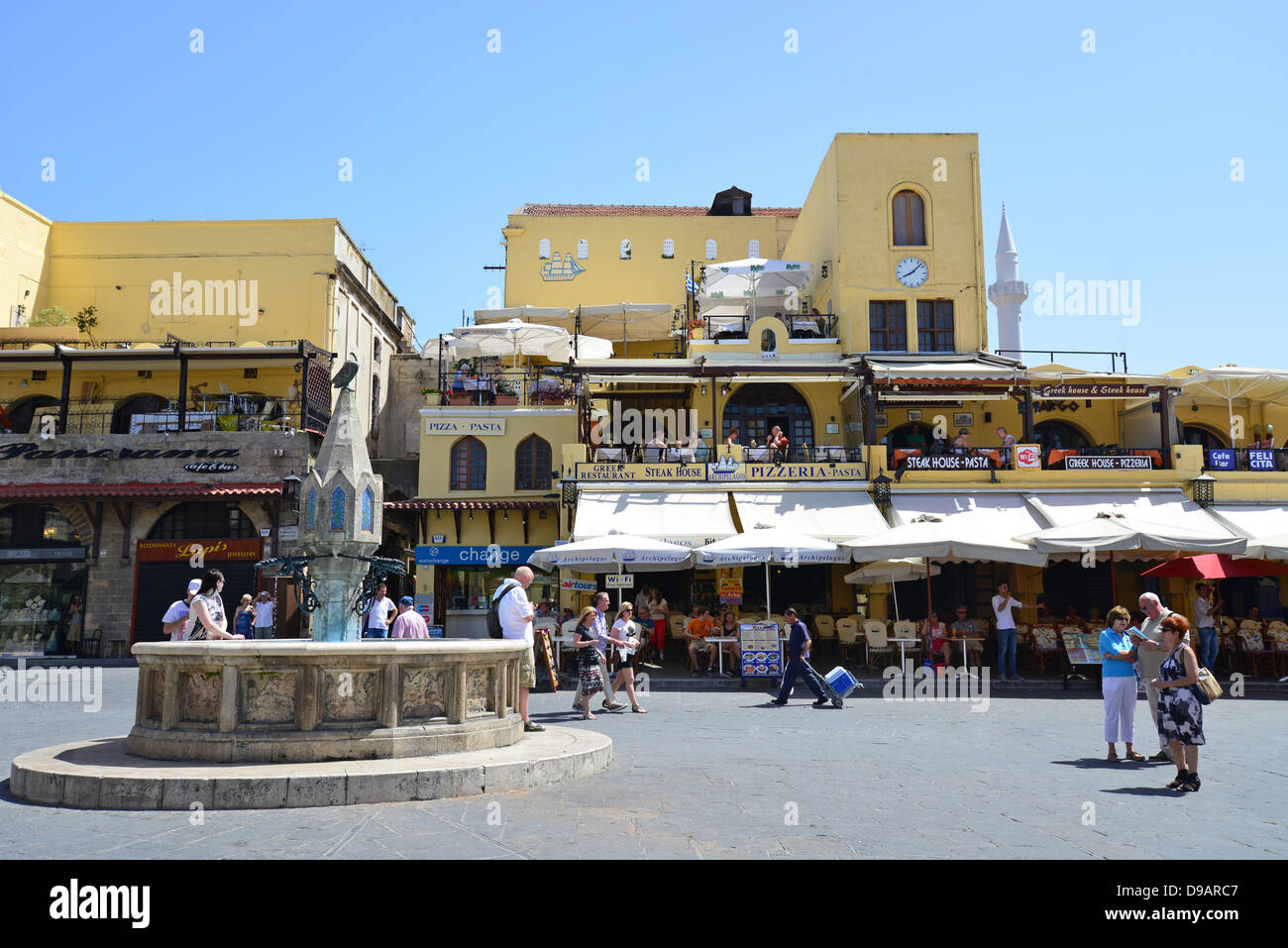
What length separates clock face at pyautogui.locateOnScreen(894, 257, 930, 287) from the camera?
26.6 metres

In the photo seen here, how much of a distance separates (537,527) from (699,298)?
8.97 m

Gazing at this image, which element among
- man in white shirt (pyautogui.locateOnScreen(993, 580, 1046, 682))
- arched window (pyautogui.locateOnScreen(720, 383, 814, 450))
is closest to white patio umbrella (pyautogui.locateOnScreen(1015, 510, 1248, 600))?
man in white shirt (pyautogui.locateOnScreen(993, 580, 1046, 682))

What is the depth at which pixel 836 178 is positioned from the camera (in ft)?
88.5

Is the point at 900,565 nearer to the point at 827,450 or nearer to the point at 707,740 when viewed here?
the point at 827,450

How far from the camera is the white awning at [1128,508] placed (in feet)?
66.3

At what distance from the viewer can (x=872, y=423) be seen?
2305 centimetres

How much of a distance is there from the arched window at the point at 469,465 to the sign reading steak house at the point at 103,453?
557 cm

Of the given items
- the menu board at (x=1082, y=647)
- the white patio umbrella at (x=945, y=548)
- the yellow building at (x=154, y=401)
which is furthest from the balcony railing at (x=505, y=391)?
the menu board at (x=1082, y=647)

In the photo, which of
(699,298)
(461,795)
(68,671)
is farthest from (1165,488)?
(68,671)

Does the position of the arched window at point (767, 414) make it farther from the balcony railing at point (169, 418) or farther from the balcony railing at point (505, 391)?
the balcony railing at point (169, 418)

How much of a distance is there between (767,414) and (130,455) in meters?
16.3

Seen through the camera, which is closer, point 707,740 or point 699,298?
point 707,740
